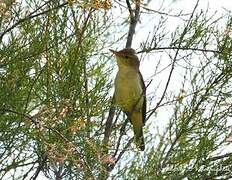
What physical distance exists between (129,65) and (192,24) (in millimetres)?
645

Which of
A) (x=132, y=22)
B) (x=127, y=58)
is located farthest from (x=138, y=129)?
(x=132, y=22)

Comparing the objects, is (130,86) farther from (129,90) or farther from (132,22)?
(132,22)

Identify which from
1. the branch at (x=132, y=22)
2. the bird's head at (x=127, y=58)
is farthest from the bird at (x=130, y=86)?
the branch at (x=132, y=22)

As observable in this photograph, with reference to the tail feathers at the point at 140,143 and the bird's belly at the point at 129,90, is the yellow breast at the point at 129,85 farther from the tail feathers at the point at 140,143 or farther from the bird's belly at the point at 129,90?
the tail feathers at the point at 140,143

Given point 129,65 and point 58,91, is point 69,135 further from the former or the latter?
point 129,65

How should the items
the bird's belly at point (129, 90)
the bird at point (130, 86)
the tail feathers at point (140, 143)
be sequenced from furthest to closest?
the bird's belly at point (129, 90), the bird at point (130, 86), the tail feathers at point (140, 143)

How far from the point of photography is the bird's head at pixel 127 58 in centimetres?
372

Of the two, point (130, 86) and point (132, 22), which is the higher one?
point (130, 86)

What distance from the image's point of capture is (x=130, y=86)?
4203mm

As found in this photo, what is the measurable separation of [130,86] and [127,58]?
33 cm

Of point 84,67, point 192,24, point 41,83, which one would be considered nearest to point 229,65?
point 192,24

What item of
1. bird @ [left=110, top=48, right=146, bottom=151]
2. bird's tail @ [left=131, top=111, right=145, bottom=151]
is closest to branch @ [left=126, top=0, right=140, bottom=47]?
bird @ [left=110, top=48, right=146, bottom=151]

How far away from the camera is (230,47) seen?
11.8 ft

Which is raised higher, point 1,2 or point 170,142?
point 1,2
